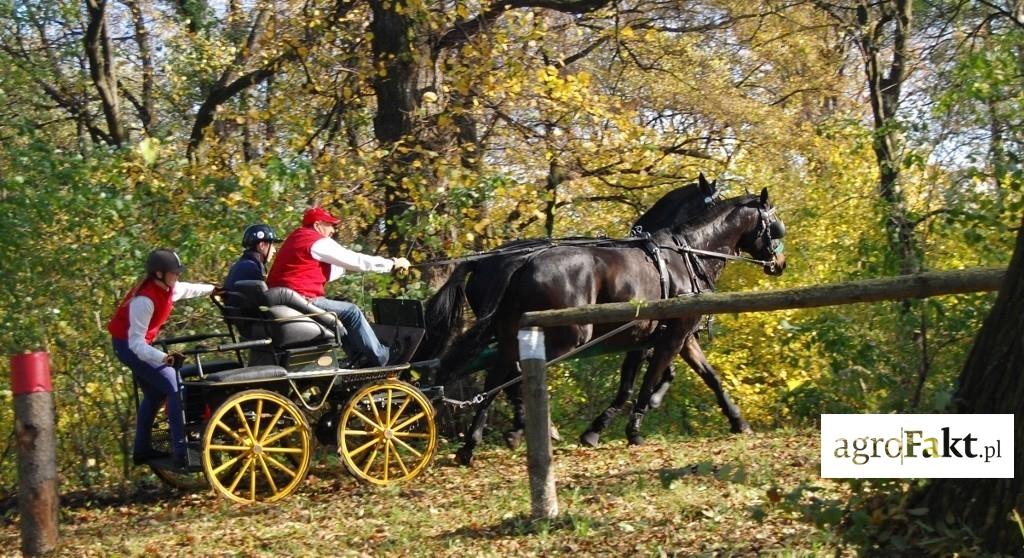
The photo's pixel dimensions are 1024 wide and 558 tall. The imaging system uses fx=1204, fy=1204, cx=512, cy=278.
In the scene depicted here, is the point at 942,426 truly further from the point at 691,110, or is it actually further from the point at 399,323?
the point at 691,110

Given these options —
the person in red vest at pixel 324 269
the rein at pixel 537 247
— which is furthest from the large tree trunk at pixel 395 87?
the person in red vest at pixel 324 269

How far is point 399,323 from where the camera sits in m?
9.47

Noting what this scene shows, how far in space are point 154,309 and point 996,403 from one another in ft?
18.7

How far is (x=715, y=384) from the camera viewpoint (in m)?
11.1

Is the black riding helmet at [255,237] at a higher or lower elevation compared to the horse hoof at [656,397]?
higher

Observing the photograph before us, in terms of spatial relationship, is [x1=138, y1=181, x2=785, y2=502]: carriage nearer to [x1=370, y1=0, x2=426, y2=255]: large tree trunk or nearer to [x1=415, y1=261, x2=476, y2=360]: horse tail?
[x1=415, y1=261, x2=476, y2=360]: horse tail

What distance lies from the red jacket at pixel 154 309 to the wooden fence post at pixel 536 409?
3.13 metres

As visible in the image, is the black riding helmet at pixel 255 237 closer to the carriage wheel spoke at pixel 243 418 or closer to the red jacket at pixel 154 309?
the red jacket at pixel 154 309

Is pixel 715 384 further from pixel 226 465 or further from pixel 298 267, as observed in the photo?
pixel 226 465

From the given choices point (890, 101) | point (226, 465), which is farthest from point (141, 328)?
point (890, 101)

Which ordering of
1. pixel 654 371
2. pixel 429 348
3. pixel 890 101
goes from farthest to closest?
1. pixel 890 101
2. pixel 654 371
3. pixel 429 348

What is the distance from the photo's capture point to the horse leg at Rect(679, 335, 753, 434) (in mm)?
11031

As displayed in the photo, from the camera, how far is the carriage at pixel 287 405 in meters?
8.35

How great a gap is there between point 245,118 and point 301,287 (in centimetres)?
436
